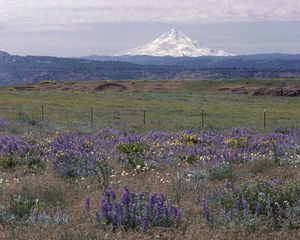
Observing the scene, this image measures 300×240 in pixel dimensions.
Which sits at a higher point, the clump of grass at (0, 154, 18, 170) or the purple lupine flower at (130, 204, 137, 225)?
the purple lupine flower at (130, 204, 137, 225)

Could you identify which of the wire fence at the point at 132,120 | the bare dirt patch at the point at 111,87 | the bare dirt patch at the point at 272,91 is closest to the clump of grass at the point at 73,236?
the wire fence at the point at 132,120

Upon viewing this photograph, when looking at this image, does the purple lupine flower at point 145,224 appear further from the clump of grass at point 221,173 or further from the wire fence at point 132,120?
the wire fence at point 132,120

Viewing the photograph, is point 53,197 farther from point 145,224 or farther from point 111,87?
point 111,87

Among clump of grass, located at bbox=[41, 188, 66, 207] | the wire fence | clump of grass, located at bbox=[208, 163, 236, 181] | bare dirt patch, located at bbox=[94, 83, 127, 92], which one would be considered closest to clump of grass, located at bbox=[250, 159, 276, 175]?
clump of grass, located at bbox=[208, 163, 236, 181]

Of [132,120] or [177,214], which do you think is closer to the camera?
[177,214]

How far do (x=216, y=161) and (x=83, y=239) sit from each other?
5886 millimetres

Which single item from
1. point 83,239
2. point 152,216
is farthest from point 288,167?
point 83,239

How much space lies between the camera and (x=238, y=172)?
10141 millimetres

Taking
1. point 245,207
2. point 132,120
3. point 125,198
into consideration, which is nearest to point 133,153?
point 125,198

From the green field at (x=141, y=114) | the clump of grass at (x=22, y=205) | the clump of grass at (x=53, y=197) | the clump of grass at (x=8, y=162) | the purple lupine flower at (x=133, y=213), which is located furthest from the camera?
the green field at (x=141, y=114)

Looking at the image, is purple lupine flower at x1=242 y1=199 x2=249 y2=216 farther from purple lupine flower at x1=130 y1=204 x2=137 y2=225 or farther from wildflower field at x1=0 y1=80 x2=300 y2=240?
purple lupine flower at x1=130 y1=204 x2=137 y2=225

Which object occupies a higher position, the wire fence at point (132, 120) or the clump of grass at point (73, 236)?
the clump of grass at point (73, 236)

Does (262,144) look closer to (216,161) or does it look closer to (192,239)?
(216,161)

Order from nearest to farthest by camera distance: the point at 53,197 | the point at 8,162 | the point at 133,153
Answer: the point at 53,197, the point at 8,162, the point at 133,153
